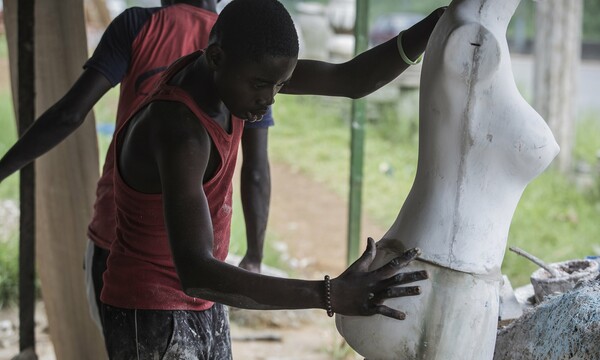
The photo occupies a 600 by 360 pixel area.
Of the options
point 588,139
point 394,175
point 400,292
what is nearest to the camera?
point 400,292

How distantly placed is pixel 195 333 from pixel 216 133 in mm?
566

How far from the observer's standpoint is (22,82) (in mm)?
3338

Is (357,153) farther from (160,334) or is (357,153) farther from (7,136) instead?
(7,136)

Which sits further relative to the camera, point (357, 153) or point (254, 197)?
point (357, 153)

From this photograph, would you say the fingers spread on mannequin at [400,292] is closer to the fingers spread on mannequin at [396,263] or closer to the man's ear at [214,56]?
the fingers spread on mannequin at [396,263]

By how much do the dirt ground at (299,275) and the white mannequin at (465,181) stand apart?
3.06 m

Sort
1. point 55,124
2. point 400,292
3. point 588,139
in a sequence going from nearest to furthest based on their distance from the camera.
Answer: point 400,292
point 55,124
point 588,139

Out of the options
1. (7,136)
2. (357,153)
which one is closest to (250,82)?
(357,153)

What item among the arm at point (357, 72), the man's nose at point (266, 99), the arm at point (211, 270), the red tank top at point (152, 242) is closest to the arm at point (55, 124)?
the red tank top at point (152, 242)

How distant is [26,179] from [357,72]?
5.72ft

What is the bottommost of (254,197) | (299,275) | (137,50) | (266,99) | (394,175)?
(299,275)

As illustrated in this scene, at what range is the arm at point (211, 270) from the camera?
5.51 ft

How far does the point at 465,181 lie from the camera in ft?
5.87

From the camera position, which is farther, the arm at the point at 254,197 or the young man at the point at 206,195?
the arm at the point at 254,197
